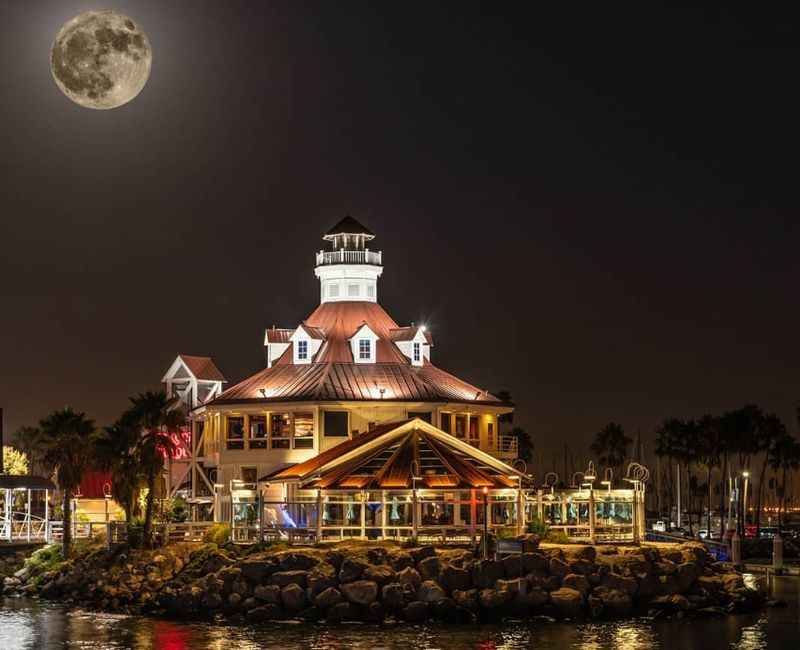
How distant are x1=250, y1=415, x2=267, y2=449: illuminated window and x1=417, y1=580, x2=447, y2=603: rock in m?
24.0

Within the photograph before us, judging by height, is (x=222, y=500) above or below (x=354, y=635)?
above

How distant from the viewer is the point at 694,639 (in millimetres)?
59906

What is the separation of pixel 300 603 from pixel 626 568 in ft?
42.5

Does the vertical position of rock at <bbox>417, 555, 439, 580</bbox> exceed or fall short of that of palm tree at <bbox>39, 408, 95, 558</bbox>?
it falls short

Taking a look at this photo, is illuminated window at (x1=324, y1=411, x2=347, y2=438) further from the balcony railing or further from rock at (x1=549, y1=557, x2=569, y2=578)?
rock at (x1=549, y1=557, x2=569, y2=578)

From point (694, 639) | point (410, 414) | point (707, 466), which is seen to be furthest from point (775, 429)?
point (694, 639)

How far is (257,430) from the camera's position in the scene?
87.1 m

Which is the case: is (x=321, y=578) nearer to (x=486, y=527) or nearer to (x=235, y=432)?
(x=486, y=527)

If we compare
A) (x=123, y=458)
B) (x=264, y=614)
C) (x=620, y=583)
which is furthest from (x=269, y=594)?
(x=123, y=458)

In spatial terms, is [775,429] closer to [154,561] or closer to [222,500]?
[222,500]

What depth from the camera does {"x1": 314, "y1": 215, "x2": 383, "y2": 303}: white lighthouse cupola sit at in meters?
92.8

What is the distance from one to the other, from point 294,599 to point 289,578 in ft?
3.88

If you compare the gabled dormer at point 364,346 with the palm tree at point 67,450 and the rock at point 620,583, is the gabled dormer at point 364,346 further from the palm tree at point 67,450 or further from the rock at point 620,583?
the rock at point 620,583

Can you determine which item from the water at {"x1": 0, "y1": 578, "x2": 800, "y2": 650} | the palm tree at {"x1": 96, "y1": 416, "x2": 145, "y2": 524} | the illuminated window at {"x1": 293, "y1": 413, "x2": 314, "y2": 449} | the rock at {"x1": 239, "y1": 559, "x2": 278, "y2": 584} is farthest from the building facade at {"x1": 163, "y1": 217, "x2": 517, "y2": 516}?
the water at {"x1": 0, "y1": 578, "x2": 800, "y2": 650}
